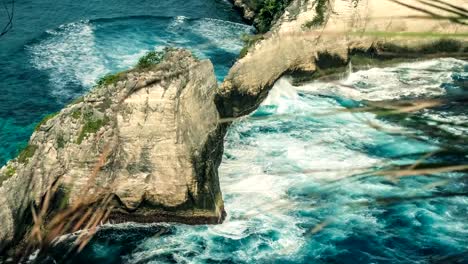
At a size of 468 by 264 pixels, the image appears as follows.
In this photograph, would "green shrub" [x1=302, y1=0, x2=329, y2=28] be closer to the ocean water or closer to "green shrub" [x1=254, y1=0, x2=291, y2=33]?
the ocean water

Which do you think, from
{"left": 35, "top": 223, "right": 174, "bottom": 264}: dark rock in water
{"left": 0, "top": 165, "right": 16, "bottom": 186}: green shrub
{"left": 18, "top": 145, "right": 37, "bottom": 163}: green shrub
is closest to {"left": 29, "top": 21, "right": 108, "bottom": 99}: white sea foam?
{"left": 18, "top": 145, "right": 37, "bottom": 163}: green shrub

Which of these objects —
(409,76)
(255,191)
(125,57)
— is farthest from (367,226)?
(125,57)

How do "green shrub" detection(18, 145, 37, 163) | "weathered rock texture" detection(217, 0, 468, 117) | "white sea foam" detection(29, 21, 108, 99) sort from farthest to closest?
"white sea foam" detection(29, 21, 108, 99) < "weathered rock texture" detection(217, 0, 468, 117) < "green shrub" detection(18, 145, 37, 163)

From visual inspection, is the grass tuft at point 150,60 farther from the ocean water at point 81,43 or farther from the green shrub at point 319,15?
the green shrub at point 319,15

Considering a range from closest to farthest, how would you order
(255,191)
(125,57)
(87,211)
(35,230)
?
(35,230)
(87,211)
(255,191)
(125,57)

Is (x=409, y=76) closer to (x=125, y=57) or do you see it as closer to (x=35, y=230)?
(x=125, y=57)

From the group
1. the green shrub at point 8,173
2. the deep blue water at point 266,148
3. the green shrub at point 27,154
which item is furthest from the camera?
the deep blue water at point 266,148

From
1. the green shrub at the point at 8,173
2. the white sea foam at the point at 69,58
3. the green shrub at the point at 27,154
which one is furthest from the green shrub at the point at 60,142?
the white sea foam at the point at 69,58
